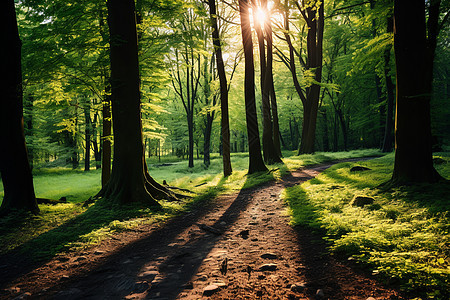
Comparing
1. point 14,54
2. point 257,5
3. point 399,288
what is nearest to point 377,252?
point 399,288

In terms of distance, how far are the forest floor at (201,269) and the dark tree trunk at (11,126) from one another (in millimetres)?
2610

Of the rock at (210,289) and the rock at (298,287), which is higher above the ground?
the rock at (298,287)

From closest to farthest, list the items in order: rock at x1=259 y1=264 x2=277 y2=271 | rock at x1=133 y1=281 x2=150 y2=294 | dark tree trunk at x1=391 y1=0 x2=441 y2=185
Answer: rock at x1=133 y1=281 x2=150 y2=294 < rock at x1=259 y1=264 x2=277 y2=271 < dark tree trunk at x1=391 y1=0 x2=441 y2=185

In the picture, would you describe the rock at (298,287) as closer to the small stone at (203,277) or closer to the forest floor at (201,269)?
the forest floor at (201,269)

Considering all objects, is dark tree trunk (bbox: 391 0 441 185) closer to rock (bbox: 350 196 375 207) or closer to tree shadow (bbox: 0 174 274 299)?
rock (bbox: 350 196 375 207)

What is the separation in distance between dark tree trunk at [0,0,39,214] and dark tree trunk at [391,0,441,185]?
8891mm

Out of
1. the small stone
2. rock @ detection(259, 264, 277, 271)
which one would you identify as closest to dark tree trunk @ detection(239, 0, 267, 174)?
rock @ detection(259, 264, 277, 271)

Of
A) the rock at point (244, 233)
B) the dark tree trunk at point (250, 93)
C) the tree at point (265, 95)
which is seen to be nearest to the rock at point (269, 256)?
the rock at point (244, 233)

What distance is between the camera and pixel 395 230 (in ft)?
10.8

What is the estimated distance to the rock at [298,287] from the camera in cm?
243

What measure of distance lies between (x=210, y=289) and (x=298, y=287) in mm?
941

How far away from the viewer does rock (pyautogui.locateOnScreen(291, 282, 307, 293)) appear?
243 centimetres

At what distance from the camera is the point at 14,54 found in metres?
5.51

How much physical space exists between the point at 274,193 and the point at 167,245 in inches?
186
